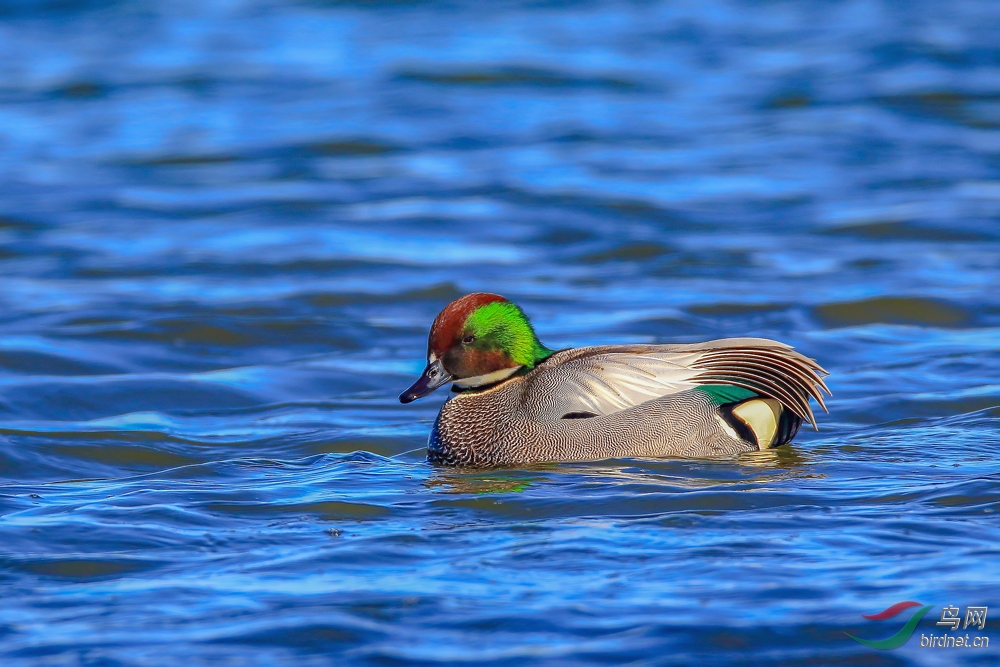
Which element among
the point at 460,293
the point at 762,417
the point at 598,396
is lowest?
the point at 762,417

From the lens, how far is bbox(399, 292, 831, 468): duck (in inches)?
277

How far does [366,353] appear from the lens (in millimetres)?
10305

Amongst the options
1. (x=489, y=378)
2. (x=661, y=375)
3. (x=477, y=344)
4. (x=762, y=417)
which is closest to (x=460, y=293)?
(x=489, y=378)

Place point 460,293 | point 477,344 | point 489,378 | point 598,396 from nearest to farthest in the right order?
point 598,396 → point 477,344 → point 489,378 → point 460,293

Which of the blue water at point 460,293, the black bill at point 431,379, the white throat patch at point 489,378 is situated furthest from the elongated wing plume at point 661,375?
the black bill at point 431,379

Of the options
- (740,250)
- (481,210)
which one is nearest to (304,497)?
(740,250)

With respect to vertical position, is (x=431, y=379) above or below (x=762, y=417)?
above

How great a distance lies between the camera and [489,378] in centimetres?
750

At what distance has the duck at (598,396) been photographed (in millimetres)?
7027

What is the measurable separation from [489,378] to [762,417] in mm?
1450

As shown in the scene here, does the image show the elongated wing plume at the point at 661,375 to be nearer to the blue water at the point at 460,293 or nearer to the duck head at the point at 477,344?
the duck head at the point at 477,344

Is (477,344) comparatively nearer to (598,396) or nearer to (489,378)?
(489,378)

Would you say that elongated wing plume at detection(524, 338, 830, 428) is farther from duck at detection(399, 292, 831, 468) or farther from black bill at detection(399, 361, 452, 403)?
black bill at detection(399, 361, 452, 403)

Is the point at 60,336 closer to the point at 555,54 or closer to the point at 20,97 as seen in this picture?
the point at 20,97
